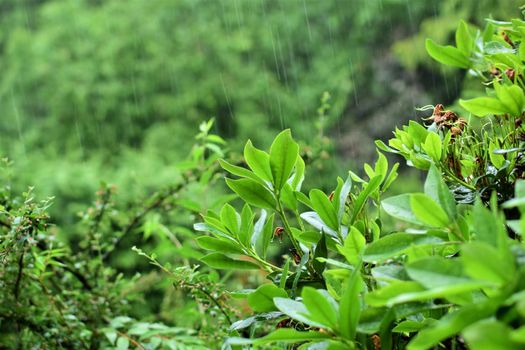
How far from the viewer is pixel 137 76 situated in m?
7.00

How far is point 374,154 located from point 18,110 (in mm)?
4611

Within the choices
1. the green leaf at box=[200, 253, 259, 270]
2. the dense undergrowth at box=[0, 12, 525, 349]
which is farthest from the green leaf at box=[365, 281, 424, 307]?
the green leaf at box=[200, 253, 259, 270]

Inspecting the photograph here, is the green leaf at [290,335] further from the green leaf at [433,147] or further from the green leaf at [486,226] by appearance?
the green leaf at [433,147]

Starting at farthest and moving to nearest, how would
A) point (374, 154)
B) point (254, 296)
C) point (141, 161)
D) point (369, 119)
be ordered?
point (369, 119)
point (374, 154)
point (141, 161)
point (254, 296)

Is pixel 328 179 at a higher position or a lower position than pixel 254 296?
lower

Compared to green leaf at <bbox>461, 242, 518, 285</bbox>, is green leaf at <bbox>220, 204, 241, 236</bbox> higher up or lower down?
lower down

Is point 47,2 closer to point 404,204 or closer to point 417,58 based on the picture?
point 417,58

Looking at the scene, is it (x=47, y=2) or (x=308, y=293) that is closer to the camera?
(x=308, y=293)

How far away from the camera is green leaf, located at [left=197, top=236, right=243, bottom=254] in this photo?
2.11 ft

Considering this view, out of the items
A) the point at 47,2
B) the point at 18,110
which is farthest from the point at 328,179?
the point at 47,2

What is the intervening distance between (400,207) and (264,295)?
0.17 meters

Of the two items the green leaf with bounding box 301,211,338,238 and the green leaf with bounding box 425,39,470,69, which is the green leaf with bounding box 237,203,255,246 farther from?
the green leaf with bounding box 425,39,470,69

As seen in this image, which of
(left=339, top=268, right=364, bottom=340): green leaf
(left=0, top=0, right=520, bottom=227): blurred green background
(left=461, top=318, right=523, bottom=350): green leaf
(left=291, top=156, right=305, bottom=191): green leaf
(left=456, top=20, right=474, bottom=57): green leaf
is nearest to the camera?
(left=461, top=318, right=523, bottom=350): green leaf

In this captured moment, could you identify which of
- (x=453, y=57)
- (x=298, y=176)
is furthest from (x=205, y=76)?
(x=298, y=176)
